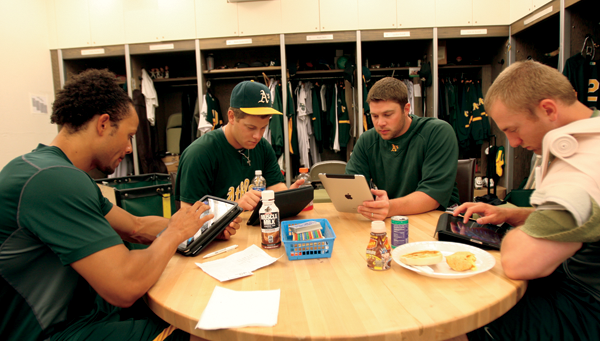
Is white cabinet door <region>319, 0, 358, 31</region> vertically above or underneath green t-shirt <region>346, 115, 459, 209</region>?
above

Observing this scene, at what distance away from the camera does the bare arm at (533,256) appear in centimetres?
89

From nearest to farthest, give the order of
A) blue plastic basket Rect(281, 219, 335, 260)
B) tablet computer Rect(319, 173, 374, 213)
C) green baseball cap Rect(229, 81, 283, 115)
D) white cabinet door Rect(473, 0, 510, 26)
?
blue plastic basket Rect(281, 219, 335, 260) < tablet computer Rect(319, 173, 374, 213) < green baseball cap Rect(229, 81, 283, 115) < white cabinet door Rect(473, 0, 510, 26)

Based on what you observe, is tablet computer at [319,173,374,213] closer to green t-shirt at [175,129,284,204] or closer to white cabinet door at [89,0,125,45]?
green t-shirt at [175,129,284,204]

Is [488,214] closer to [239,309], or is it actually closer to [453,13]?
[239,309]

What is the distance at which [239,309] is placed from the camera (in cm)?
86

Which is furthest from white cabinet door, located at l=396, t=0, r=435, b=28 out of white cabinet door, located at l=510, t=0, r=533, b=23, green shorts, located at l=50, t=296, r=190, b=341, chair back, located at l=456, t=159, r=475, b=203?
green shorts, located at l=50, t=296, r=190, b=341

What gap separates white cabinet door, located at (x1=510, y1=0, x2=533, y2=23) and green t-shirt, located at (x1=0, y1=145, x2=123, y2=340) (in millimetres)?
4730

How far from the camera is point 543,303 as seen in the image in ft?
3.58

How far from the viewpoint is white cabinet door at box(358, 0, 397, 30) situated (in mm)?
4207

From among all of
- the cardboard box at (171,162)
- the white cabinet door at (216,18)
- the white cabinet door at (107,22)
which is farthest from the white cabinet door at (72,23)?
the cardboard box at (171,162)

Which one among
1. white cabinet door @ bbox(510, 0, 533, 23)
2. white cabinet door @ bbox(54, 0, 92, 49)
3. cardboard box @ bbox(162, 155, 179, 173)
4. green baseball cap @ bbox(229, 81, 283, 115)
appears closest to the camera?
green baseball cap @ bbox(229, 81, 283, 115)

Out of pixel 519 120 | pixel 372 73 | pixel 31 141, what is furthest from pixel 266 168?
pixel 31 141

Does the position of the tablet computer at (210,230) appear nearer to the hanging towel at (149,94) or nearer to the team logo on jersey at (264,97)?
the team logo on jersey at (264,97)

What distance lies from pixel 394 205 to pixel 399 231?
18.4 inches
